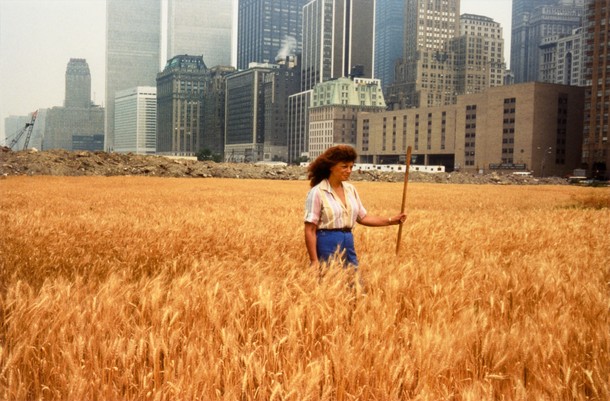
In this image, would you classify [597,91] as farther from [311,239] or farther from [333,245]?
[311,239]

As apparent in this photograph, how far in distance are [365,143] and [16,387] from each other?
642ft

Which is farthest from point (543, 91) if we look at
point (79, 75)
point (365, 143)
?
point (79, 75)

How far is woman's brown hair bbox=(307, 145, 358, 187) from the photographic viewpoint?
7344mm

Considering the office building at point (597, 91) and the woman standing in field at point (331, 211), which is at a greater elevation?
the office building at point (597, 91)

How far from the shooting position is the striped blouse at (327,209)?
737 cm

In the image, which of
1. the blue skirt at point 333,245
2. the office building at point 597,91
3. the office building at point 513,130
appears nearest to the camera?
the blue skirt at point 333,245

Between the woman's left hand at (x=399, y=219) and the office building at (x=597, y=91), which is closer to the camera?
the woman's left hand at (x=399, y=219)

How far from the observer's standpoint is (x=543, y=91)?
14238cm

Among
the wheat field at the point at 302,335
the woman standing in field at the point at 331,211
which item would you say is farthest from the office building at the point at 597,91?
the wheat field at the point at 302,335

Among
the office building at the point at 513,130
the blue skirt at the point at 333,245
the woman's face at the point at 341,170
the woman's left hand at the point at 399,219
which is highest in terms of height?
the office building at the point at 513,130

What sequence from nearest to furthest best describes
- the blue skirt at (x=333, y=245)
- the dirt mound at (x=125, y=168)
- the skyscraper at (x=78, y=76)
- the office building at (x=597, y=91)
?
the blue skirt at (x=333, y=245), the dirt mound at (x=125, y=168), the skyscraper at (x=78, y=76), the office building at (x=597, y=91)

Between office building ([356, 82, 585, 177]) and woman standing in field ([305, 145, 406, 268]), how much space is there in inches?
5525

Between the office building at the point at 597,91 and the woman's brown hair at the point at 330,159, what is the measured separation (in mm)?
128758

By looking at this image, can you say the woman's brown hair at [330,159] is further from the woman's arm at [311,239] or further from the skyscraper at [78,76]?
the skyscraper at [78,76]
